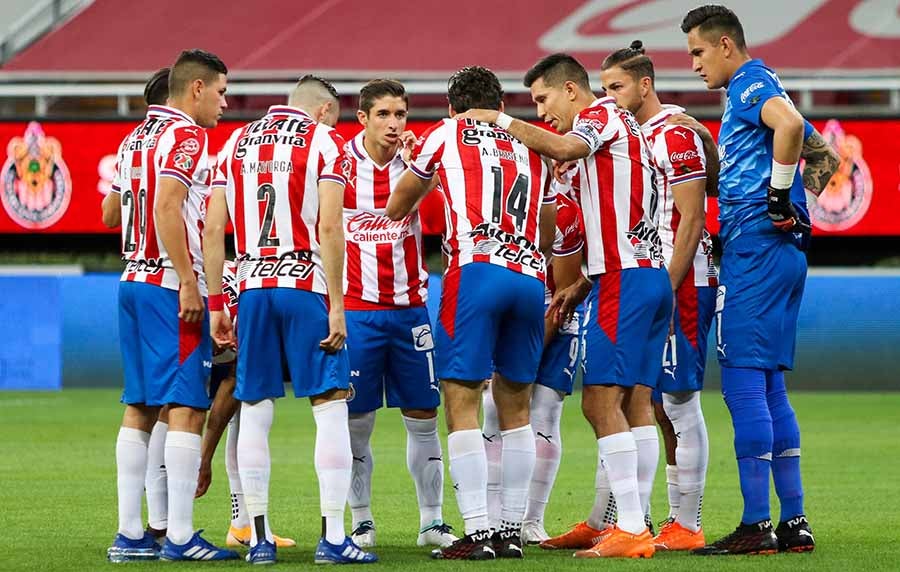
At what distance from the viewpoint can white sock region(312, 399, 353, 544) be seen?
644 cm

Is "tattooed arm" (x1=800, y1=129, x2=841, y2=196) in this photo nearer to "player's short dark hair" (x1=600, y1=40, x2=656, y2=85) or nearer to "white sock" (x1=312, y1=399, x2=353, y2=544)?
"player's short dark hair" (x1=600, y1=40, x2=656, y2=85)

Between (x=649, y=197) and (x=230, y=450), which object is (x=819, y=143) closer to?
(x=649, y=197)

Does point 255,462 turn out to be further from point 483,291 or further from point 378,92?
point 378,92

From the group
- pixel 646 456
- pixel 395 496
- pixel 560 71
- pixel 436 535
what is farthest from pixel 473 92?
pixel 395 496

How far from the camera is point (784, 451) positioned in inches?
274

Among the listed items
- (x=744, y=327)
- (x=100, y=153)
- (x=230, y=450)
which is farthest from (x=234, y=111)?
(x=744, y=327)

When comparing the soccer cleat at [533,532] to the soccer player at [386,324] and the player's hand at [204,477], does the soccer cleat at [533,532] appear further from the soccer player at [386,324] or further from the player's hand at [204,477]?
the player's hand at [204,477]

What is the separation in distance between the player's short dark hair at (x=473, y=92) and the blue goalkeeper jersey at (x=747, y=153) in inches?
44.7

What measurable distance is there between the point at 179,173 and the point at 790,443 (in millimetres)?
3197

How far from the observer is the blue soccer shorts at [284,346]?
6504 millimetres

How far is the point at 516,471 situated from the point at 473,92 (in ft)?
6.01

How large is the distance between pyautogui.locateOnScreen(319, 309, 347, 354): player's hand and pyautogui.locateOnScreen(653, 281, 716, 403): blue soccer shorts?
5.94 ft

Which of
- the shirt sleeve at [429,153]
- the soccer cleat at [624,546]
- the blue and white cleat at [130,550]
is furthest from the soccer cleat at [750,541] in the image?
the blue and white cleat at [130,550]

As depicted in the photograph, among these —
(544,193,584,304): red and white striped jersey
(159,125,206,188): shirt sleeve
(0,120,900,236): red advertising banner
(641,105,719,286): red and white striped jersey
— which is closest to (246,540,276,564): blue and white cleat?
(159,125,206,188): shirt sleeve
